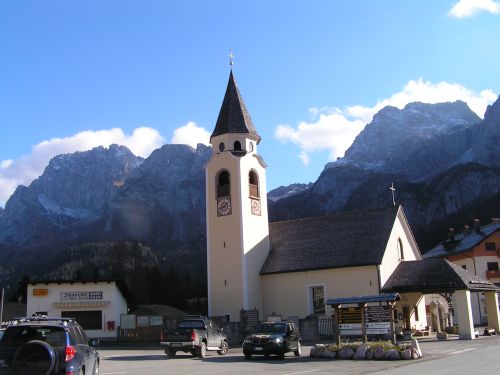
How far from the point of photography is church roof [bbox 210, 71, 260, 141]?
49803 millimetres

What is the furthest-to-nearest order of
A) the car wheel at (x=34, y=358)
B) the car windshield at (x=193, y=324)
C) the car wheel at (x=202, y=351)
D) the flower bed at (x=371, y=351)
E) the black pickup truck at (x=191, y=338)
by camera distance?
the car windshield at (x=193, y=324) < the car wheel at (x=202, y=351) < the black pickup truck at (x=191, y=338) < the flower bed at (x=371, y=351) < the car wheel at (x=34, y=358)

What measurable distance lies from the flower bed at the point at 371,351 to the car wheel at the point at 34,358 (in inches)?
654

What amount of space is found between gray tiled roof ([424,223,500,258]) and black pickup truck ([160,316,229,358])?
188ft

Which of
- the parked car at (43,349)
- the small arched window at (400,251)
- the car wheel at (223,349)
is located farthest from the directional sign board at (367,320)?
the small arched window at (400,251)

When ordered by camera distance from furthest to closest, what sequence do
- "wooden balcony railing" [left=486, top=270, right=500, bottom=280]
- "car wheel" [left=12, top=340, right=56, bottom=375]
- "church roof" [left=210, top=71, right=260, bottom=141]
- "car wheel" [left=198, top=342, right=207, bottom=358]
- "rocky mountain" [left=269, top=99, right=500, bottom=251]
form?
"rocky mountain" [left=269, top=99, right=500, bottom=251] < "wooden balcony railing" [left=486, top=270, right=500, bottom=280] < "church roof" [left=210, top=71, right=260, bottom=141] < "car wheel" [left=198, top=342, right=207, bottom=358] < "car wheel" [left=12, top=340, right=56, bottom=375]

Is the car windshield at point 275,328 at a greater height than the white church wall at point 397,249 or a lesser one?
lesser

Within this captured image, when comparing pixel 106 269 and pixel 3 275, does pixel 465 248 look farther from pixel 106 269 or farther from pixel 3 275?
pixel 3 275

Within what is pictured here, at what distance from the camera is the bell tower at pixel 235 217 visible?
152ft

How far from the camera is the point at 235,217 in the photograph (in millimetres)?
47031

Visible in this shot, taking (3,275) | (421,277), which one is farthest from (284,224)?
(3,275)

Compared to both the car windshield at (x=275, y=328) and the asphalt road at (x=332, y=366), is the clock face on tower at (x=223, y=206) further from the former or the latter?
the asphalt road at (x=332, y=366)

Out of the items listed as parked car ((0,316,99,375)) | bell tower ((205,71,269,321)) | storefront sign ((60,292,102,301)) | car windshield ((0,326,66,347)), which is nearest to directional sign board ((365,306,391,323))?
parked car ((0,316,99,375))

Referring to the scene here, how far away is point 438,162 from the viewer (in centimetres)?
18800

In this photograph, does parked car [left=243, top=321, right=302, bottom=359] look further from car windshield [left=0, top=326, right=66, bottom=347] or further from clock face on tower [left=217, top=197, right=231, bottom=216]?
clock face on tower [left=217, top=197, right=231, bottom=216]
